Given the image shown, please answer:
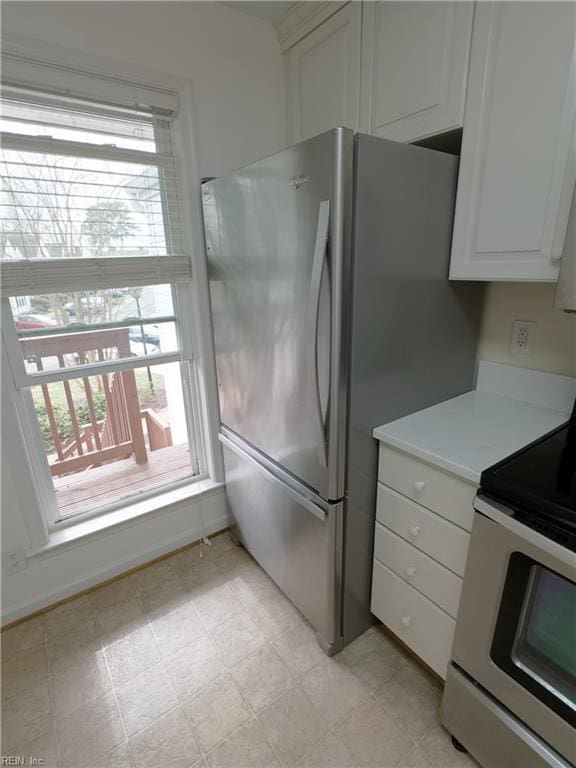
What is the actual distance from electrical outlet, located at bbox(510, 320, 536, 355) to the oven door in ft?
2.58

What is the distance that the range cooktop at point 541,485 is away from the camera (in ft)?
2.67

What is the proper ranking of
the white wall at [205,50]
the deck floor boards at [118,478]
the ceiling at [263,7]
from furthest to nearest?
the deck floor boards at [118,478] → the ceiling at [263,7] → the white wall at [205,50]

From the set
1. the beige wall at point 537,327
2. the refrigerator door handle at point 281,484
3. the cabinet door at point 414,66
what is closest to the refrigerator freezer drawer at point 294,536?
the refrigerator door handle at point 281,484

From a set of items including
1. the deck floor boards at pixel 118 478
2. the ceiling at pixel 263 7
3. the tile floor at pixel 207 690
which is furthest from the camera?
the deck floor boards at pixel 118 478

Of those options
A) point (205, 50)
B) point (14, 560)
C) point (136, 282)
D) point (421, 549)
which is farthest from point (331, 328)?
Answer: point (14, 560)

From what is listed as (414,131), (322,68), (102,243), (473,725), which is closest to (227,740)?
(473,725)

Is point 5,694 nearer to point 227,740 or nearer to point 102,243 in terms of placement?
point 227,740

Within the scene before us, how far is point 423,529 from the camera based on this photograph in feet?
3.89

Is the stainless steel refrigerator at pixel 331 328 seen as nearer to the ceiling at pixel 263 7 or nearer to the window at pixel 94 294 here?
the window at pixel 94 294

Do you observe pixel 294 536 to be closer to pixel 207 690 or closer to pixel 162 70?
pixel 207 690

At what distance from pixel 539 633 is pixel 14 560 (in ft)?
6.21

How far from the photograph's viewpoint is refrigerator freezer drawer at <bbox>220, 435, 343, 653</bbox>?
1.30 meters

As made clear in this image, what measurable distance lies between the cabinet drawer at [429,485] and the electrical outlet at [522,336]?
701 mm

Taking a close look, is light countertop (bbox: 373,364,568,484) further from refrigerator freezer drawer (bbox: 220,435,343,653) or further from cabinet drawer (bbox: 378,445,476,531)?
refrigerator freezer drawer (bbox: 220,435,343,653)
